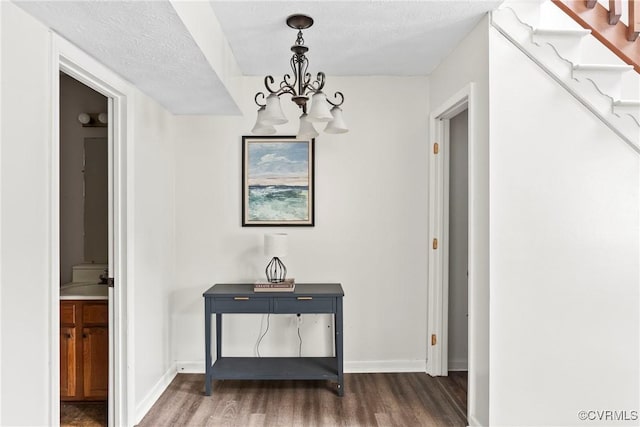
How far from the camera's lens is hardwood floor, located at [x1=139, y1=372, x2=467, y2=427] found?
2.70 m

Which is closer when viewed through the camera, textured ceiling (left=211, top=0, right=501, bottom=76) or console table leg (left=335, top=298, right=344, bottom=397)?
textured ceiling (left=211, top=0, right=501, bottom=76)

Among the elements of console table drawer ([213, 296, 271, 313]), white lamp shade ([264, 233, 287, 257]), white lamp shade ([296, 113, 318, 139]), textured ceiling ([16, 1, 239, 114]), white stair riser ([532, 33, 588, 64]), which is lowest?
console table drawer ([213, 296, 271, 313])

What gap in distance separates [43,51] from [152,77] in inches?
30.3

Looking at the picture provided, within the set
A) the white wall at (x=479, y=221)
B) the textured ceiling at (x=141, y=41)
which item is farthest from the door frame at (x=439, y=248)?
the textured ceiling at (x=141, y=41)

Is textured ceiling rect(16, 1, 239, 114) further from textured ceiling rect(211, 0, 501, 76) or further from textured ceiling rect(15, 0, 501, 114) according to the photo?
textured ceiling rect(211, 0, 501, 76)

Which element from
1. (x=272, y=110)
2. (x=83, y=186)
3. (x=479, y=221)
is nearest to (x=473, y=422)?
(x=479, y=221)

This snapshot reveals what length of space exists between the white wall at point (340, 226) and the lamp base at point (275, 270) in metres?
0.08

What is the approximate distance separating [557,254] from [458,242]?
1262 millimetres

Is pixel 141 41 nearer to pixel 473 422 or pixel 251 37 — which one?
pixel 251 37

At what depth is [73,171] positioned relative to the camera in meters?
3.23

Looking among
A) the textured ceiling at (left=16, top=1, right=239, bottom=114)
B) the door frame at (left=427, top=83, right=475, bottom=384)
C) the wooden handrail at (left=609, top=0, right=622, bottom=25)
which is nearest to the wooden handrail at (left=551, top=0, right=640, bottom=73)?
the wooden handrail at (left=609, top=0, right=622, bottom=25)

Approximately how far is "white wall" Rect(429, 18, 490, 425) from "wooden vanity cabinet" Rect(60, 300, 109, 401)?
2.33m

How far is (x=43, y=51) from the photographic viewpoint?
1.76 m

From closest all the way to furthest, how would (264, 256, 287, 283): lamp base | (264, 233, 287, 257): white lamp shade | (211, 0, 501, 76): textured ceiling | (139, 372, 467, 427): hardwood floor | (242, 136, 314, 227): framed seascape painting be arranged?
(211, 0, 501, 76): textured ceiling → (139, 372, 467, 427): hardwood floor → (264, 233, 287, 257): white lamp shade → (264, 256, 287, 283): lamp base → (242, 136, 314, 227): framed seascape painting
